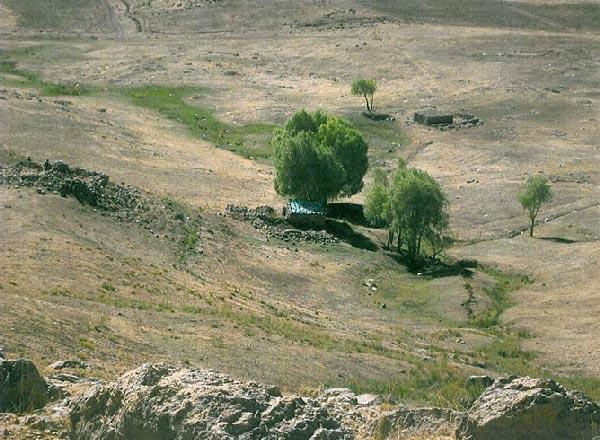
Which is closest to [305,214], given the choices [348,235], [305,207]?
[305,207]

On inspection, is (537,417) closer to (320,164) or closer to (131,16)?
(320,164)

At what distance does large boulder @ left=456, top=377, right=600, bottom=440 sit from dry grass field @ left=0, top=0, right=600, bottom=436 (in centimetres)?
985

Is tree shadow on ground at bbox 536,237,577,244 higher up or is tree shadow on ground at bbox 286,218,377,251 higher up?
tree shadow on ground at bbox 286,218,377,251

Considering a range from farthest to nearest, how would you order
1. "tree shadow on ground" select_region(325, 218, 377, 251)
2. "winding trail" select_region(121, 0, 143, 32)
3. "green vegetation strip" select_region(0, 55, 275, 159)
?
1. "winding trail" select_region(121, 0, 143, 32)
2. "green vegetation strip" select_region(0, 55, 275, 159)
3. "tree shadow on ground" select_region(325, 218, 377, 251)

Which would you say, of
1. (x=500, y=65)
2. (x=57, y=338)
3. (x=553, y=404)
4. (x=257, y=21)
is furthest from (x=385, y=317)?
(x=257, y=21)

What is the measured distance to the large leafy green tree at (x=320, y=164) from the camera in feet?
240

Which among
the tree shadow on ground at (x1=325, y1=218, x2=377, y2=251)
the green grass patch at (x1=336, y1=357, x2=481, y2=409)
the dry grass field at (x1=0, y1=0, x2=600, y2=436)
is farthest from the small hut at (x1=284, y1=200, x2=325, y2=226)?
the green grass patch at (x1=336, y1=357, x2=481, y2=409)

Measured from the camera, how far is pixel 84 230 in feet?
178

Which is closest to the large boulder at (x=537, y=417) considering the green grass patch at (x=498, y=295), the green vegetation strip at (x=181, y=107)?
the green grass patch at (x=498, y=295)

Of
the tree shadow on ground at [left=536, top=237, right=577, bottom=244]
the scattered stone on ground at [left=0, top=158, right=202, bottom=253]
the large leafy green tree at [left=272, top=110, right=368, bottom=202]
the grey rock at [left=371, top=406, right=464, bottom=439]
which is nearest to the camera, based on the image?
the grey rock at [left=371, top=406, right=464, bottom=439]

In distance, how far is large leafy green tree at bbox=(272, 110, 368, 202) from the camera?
2879 inches

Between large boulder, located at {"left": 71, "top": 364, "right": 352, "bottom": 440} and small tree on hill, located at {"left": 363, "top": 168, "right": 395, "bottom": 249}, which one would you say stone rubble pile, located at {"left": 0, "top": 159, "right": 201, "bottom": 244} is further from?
large boulder, located at {"left": 71, "top": 364, "right": 352, "bottom": 440}

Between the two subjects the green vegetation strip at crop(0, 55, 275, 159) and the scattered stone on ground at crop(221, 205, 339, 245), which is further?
the green vegetation strip at crop(0, 55, 275, 159)

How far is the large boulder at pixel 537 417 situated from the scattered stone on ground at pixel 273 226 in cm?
5060
